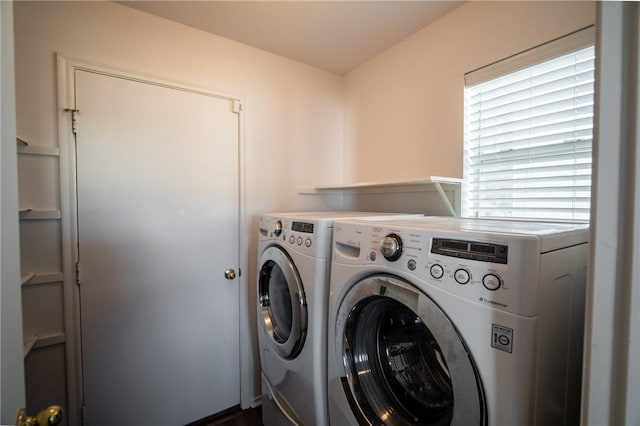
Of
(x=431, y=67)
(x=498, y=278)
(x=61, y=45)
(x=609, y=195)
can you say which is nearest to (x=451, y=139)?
(x=431, y=67)

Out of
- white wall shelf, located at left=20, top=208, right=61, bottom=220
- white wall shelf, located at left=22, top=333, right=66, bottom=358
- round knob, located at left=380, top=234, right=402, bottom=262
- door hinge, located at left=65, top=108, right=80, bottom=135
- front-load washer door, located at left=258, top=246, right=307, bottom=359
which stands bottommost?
white wall shelf, located at left=22, top=333, right=66, bottom=358

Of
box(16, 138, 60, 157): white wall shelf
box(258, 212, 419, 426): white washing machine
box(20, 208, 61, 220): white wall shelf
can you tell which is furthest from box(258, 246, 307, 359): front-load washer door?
box(16, 138, 60, 157): white wall shelf

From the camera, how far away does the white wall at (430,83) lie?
1.26 metres

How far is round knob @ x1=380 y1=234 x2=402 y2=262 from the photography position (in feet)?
2.73

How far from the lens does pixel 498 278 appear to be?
2.05 ft

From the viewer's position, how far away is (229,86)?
1851 mm

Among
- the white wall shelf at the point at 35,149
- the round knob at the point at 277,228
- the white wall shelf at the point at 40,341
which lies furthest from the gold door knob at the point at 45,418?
the white wall shelf at the point at 35,149

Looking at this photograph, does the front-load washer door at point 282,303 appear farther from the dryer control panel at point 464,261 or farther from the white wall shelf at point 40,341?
the white wall shelf at point 40,341

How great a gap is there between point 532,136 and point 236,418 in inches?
93.3

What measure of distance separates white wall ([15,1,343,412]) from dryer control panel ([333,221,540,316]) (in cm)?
124

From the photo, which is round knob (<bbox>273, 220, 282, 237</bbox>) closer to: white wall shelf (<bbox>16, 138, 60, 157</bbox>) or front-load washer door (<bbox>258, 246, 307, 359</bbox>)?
front-load washer door (<bbox>258, 246, 307, 359</bbox>)

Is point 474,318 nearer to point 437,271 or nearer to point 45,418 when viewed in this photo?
point 437,271

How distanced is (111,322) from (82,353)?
0.18 metres

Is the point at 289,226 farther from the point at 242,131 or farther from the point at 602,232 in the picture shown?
the point at 602,232
